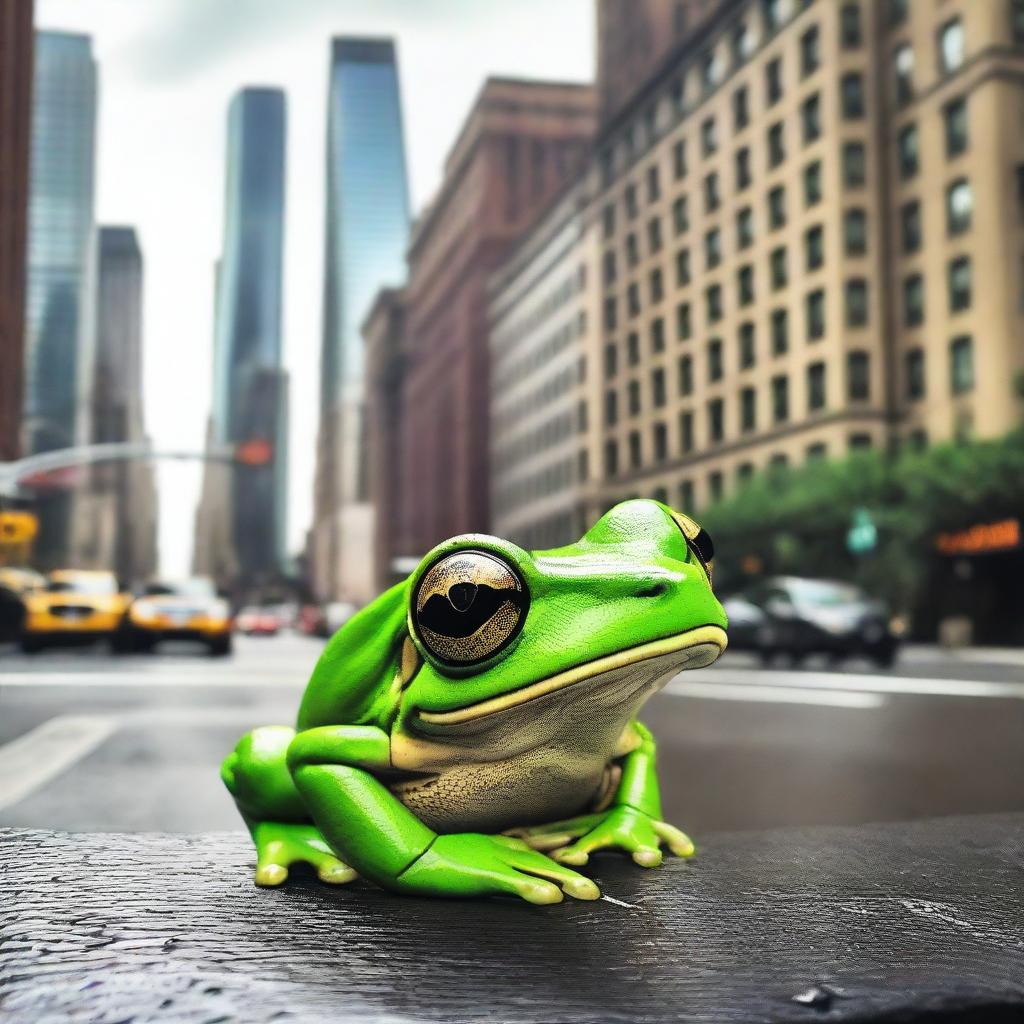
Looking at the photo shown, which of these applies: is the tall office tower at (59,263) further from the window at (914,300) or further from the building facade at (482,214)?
the window at (914,300)

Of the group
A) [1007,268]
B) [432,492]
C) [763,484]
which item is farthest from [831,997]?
[432,492]

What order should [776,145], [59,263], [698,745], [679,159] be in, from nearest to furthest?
[698,745], [776,145], [679,159], [59,263]

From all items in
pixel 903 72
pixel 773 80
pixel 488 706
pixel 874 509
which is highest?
pixel 773 80

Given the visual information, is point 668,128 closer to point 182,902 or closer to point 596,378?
point 596,378

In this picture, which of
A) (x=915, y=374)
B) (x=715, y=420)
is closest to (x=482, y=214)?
(x=715, y=420)

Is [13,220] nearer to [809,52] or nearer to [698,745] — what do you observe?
[809,52]

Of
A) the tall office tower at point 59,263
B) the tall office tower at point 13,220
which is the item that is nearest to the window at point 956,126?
the tall office tower at point 13,220
